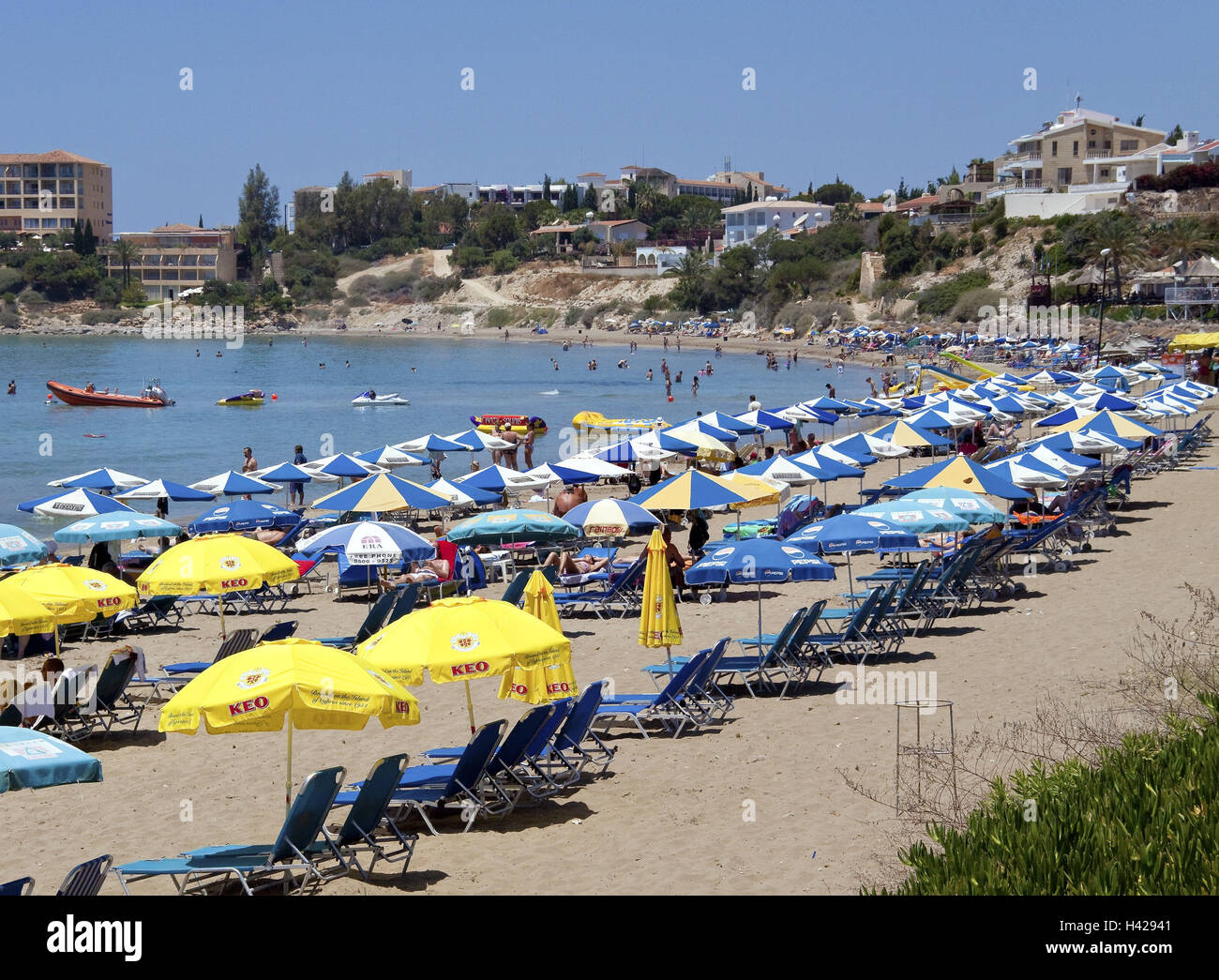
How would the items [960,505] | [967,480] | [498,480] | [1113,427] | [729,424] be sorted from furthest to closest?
[729,424], [498,480], [1113,427], [967,480], [960,505]

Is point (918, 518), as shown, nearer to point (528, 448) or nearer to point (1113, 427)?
point (1113, 427)

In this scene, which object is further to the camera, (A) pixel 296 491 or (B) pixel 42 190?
(B) pixel 42 190

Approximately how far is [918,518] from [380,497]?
7.29 metres

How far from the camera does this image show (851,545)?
12344mm

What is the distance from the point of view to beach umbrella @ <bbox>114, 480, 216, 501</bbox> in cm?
2086

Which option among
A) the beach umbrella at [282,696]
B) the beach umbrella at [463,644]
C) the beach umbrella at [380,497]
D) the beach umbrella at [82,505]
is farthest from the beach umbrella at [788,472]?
the beach umbrella at [282,696]

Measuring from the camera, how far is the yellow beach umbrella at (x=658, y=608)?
10883 millimetres

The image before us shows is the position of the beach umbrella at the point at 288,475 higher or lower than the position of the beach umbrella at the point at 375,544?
lower

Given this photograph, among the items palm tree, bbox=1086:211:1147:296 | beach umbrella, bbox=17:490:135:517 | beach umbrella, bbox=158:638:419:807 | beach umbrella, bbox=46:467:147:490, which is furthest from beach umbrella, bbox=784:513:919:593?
palm tree, bbox=1086:211:1147:296

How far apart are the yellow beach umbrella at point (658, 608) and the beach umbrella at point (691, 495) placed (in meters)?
4.03

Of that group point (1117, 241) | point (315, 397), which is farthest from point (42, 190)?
point (1117, 241)

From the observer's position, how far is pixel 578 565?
16.8 metres

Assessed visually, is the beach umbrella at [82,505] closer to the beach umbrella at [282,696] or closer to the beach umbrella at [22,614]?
the beach umbrella at [22,614]
